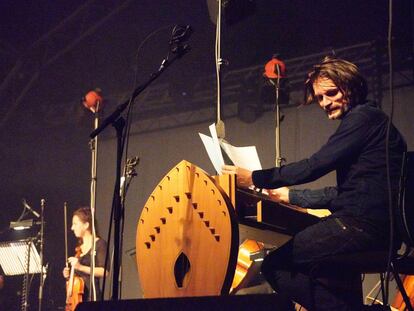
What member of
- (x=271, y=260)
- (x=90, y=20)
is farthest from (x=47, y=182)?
(x=271, y=260)

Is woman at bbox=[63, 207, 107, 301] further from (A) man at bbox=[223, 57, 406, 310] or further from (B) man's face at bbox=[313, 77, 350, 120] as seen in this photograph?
(B) man's face at bbox=[313, 77, 350, 120]

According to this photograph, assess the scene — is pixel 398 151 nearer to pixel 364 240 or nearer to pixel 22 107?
pixel 364 240

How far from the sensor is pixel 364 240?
2764 mm

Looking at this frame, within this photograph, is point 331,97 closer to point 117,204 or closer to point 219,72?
point 219,72

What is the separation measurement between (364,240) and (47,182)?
8.60 meters

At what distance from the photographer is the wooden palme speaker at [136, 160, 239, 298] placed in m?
3.02

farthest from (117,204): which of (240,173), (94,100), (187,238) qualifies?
(94,100)

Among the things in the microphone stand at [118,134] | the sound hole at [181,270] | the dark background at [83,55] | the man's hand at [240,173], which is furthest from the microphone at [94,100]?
the man's hand at [240,173]

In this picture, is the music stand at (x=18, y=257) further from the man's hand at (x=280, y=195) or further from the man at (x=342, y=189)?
the man at (x=342, y=189)

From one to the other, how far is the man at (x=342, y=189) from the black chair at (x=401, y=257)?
4 cm

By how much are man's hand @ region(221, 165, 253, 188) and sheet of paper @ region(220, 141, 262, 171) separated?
0.32 ft

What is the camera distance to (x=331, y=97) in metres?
3.05

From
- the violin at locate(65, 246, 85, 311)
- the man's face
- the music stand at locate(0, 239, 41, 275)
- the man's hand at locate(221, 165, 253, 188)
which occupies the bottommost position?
the violin at locate(65, 246, 85, 311)

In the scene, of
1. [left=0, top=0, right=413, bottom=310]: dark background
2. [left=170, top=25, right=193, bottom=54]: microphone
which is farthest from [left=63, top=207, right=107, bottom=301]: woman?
[left=170, top=25, right=193, bottom=54]: microphone
